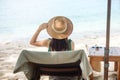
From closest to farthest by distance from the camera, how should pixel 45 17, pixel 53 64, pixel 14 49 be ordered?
1. pixel 53 64
2. pixel 14 49
3. pixel 45 17

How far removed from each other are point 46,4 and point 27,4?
861mm

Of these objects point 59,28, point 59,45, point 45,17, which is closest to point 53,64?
point 59,45

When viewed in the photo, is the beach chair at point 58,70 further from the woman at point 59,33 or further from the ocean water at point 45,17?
the ocean water at point 45,17

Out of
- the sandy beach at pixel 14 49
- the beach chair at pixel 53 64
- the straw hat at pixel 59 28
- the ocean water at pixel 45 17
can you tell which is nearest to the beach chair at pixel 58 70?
the beach chair at pixel 53 64

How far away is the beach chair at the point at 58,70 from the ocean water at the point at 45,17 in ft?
13.0

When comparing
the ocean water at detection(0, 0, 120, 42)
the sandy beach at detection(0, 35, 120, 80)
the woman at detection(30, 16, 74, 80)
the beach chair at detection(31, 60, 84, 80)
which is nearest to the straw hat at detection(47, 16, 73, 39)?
the woman at detection(30, 16, 74, 80)

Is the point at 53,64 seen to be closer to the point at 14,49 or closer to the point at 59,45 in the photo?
the point at 59,45

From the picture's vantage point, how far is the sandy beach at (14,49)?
11.6 ft

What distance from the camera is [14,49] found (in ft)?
16.5

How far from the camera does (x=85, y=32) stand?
643 cm

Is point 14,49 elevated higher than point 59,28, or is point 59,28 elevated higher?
point 59,28

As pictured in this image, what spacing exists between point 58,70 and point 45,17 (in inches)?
253

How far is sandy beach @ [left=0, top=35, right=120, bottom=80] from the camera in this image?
11.6ft

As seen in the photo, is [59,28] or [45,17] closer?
[59,28]
